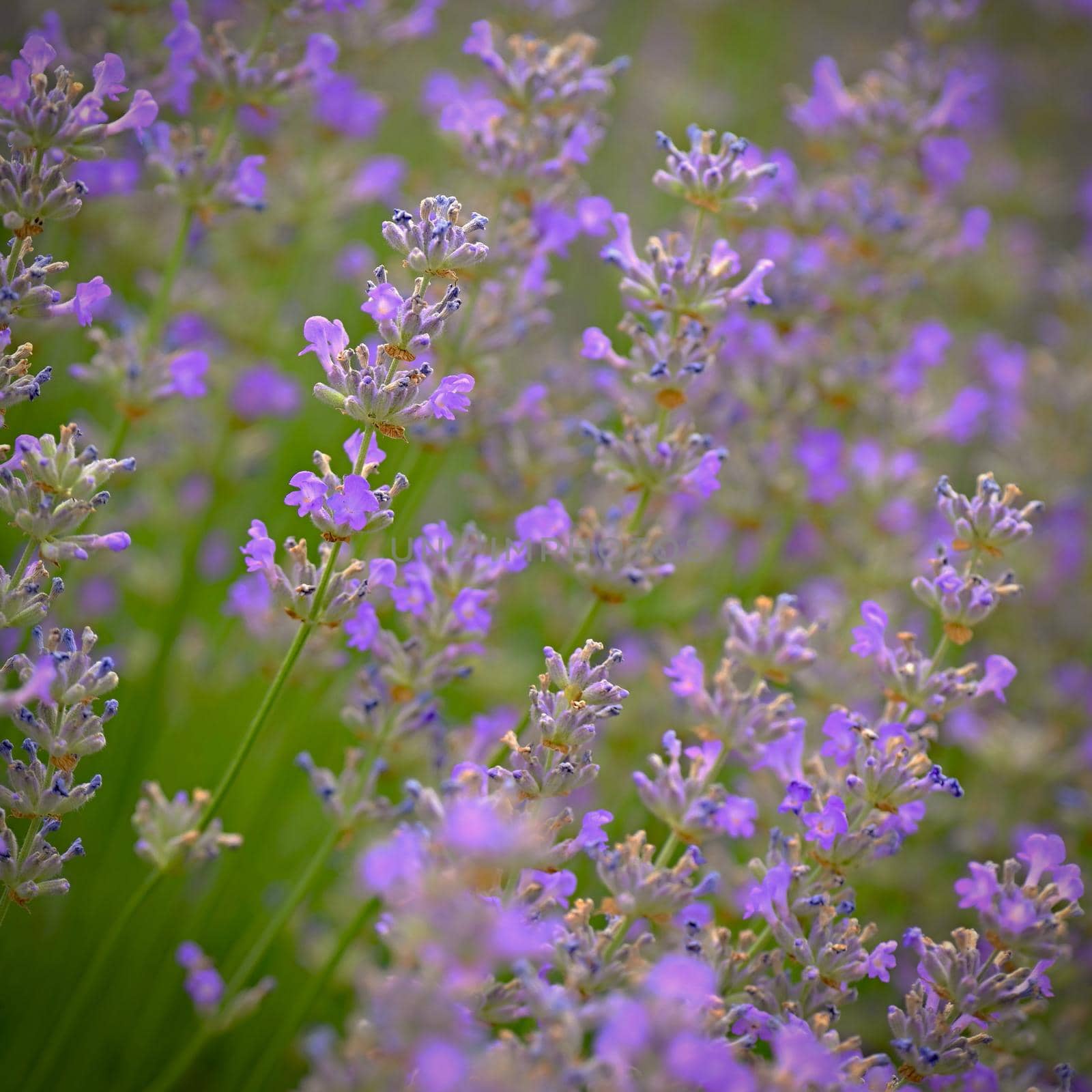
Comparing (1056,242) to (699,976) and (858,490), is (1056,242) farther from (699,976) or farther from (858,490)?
(699,976)

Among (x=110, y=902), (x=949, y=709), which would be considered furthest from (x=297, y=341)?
(x=949, y=709)

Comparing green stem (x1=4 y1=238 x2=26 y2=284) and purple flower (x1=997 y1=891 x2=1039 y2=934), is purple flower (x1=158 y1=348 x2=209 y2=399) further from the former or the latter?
purple flower (x1=997 y1=891 x2=1039 y2=934)

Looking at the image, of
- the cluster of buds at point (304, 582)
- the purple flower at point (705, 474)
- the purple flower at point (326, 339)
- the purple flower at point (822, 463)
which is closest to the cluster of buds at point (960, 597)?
the purple flower at point (705, 474)

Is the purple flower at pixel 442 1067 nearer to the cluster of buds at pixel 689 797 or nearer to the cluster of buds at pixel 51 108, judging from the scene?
the cluster of buds at pixel 689 797

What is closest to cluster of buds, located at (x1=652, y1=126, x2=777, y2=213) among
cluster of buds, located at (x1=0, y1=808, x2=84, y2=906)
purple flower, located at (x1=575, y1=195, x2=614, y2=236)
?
purple flower, located at (x1=575, y1=195, x2=614, y2=236)

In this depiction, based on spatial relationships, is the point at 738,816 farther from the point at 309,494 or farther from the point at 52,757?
the point at 52,757

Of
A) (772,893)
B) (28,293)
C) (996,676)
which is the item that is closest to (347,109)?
(28,293)
